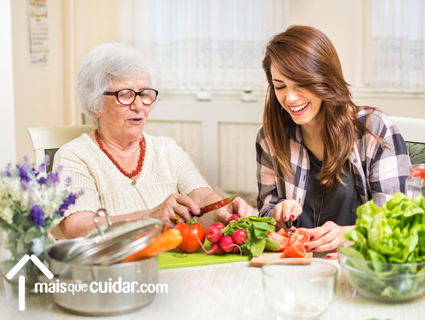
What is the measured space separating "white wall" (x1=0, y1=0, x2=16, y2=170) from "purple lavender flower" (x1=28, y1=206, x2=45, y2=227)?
1111 mm

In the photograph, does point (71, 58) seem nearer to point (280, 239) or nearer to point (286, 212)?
point (286, 212)

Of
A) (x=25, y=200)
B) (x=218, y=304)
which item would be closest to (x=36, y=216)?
(x=25, y=200)

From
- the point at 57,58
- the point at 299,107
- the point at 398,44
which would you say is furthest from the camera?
the point at 57,58

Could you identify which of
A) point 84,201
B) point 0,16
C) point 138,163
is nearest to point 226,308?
point 84,201

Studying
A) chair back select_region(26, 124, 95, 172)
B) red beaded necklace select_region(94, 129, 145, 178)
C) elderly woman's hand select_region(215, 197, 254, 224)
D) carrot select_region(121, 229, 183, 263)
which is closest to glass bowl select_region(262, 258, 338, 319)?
carrot select_region(121, 229, 183, 263)

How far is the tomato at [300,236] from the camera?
1203mm

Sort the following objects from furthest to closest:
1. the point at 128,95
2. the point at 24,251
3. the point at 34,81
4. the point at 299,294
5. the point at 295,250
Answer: the point at 34,81, the point at 128,95, the point at 295,250, the point at 24,251, the point at 299,294

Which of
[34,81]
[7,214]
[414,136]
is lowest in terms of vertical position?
[7,214]

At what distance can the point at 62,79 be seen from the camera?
357 cm

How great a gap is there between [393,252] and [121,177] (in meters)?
1.25

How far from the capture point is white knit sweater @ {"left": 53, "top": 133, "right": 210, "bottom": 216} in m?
1.78

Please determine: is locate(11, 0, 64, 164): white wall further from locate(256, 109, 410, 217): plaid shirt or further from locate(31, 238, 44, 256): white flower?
locate(31, 238, 44, 256): white flower

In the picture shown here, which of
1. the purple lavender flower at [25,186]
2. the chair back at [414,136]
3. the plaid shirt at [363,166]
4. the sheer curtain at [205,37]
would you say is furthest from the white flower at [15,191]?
the sheer curtain at [205,37]

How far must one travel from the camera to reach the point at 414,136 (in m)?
1.67
